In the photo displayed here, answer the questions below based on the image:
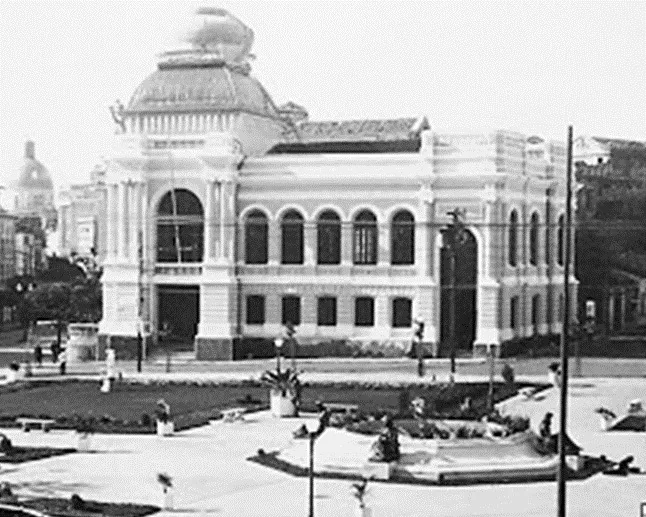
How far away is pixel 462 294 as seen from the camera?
2729 inches

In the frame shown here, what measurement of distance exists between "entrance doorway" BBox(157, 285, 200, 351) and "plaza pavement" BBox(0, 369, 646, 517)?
2714cm

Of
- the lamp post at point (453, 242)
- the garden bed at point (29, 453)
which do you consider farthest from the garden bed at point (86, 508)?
the lamp post at point (453, 242)

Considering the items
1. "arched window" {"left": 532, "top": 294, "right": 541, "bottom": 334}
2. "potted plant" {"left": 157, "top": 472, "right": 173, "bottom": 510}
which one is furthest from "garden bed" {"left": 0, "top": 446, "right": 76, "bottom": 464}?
"arched window" {"left": 532, "top": 294, "right": 541, "bottom": 334}

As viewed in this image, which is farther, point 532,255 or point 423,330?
point 532,255

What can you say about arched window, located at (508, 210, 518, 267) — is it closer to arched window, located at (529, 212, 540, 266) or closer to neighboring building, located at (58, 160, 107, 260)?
arched window, located at (529, 212, 540, 266)

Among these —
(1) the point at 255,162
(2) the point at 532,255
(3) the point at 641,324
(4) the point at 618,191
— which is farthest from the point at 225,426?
(4) the point at 618,191

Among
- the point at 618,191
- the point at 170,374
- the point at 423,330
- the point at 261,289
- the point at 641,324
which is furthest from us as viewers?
the point at 618,191

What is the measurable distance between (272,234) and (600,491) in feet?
129

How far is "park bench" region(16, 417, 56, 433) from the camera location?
43953 millimetres

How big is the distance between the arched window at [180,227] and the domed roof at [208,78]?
15.7ft

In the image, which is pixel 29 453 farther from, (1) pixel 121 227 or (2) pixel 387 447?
(1) pixel 121 227

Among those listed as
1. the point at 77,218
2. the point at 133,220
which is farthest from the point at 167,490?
the point at 77,218

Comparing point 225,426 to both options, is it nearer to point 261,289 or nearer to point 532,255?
point 261,289

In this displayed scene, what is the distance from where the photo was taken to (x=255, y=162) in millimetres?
71125
